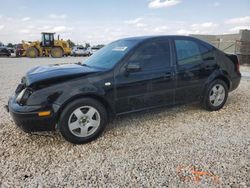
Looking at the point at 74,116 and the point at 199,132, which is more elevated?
the point at 74,116

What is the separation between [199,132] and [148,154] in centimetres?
112

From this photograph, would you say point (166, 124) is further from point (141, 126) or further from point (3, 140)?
point (3, 140)

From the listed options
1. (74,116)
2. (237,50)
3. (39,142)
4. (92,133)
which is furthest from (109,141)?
(237,50)

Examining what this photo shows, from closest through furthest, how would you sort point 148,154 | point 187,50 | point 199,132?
1. point 148,154
2. point 199,132
3. point 187,50

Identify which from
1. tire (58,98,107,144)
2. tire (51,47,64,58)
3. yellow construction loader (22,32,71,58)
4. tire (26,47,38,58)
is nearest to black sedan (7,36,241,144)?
tire (58,98,107,144)

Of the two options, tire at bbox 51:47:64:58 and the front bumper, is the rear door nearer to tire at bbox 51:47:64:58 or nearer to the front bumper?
the front bumper

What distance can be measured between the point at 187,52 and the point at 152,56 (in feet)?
2.62

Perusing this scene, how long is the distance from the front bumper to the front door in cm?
96

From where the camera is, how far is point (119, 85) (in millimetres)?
3182

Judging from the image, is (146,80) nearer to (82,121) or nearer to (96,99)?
(96,99)

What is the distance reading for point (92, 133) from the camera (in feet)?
10.2

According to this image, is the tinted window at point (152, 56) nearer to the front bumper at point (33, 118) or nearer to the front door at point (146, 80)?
the front door at point (146, 80)

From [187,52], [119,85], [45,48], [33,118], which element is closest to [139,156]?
[119,85]

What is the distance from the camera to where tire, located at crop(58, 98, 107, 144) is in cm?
288
